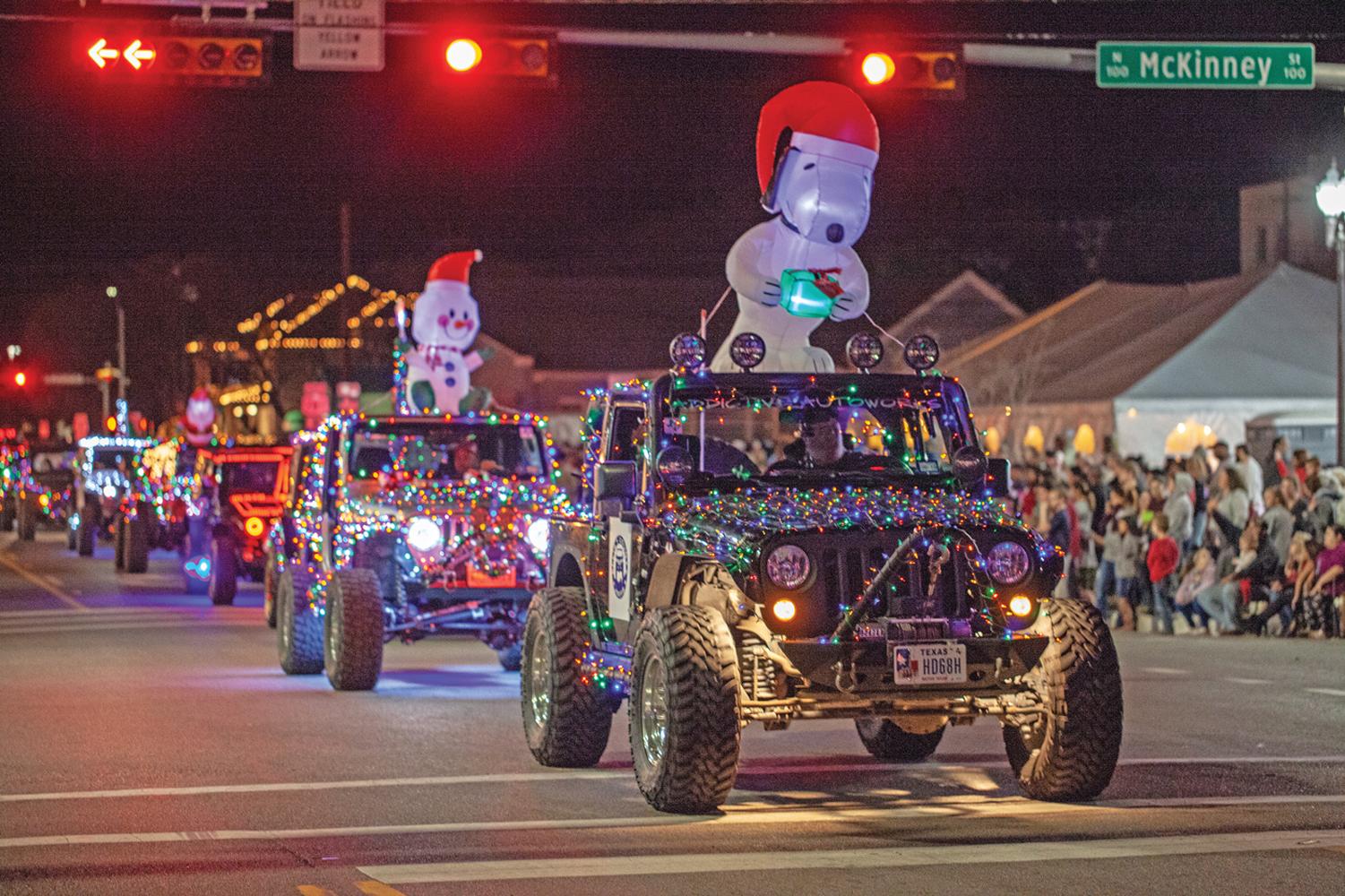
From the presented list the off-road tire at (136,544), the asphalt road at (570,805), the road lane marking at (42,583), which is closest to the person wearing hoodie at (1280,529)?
the asphalt road at (570,805)

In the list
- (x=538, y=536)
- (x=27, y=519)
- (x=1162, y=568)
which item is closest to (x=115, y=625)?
(x=538, y=536)

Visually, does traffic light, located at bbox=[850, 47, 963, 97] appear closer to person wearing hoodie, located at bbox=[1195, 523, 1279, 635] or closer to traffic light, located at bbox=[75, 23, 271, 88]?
person wearing hoodie, located at bbox=[1195, 523, 1279, 635]

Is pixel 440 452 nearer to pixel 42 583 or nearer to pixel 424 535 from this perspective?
pixel 424 535

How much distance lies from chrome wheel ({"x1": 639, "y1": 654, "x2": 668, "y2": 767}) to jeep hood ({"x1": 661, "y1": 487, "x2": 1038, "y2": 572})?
59 centimetres

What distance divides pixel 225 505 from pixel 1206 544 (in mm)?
12148

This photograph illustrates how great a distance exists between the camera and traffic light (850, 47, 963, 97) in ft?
65.8

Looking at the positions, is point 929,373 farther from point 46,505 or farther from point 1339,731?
point 46,505

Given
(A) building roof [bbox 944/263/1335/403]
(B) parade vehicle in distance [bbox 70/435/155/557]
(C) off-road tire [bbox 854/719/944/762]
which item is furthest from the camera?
(B) parade vehicle in distance [bbox 70/435/155/557]

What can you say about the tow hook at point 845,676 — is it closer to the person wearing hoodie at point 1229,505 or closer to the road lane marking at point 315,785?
the road lane marking at point 315,785

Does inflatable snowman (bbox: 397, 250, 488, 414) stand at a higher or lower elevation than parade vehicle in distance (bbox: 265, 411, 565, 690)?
higher

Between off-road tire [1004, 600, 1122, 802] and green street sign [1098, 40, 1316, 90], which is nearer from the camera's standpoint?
off-road tire [1004, 600, 1122, 802]

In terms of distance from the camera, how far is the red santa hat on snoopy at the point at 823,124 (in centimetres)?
1928

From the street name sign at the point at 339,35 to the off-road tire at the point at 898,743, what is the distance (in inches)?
392

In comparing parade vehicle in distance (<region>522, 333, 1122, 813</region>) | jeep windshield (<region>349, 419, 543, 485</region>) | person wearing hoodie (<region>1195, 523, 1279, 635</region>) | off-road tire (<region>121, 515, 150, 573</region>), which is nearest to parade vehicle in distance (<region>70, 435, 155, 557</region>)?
off-road tire (<region>121, 515, 150, 573</region>)
